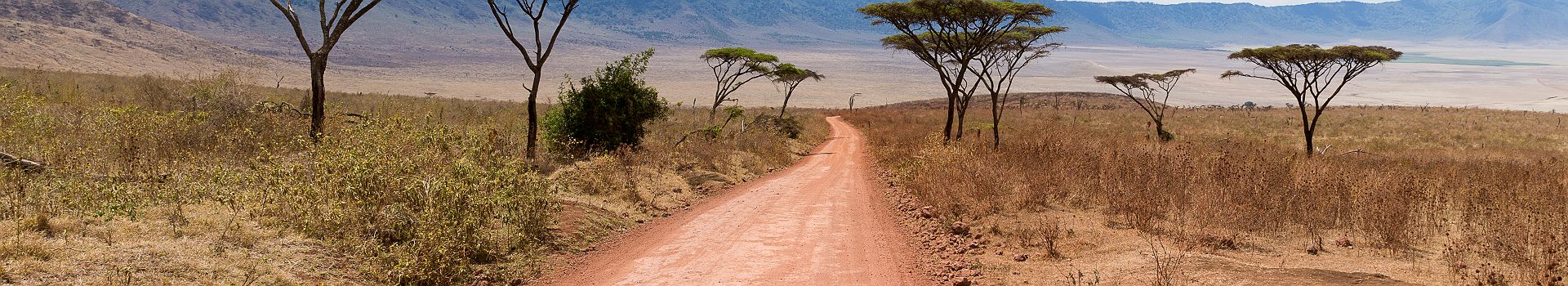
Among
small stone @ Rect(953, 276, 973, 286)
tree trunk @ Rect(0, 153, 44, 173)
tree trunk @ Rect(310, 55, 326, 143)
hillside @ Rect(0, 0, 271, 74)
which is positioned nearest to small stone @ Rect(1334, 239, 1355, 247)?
small stone @ Rect(953, 276, 973, 286)

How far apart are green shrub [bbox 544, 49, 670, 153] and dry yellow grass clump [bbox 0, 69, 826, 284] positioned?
172 inches

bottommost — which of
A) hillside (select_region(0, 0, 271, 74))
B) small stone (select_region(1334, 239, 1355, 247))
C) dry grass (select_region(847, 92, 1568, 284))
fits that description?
small stone (select_region(1334, 239, 1355, 247))

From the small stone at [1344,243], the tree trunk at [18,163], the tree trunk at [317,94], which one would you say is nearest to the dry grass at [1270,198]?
the small stone at [1344,243]

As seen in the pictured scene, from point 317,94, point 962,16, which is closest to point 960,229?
point 317,94

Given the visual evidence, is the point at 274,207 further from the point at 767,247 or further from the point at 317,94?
the point at 317,94

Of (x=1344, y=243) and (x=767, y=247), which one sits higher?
(x=1344, y=243)

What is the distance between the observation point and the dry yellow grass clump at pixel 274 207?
5.41 meters

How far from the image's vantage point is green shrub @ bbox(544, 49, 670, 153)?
50.8ft

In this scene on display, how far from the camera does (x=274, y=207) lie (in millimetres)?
6668

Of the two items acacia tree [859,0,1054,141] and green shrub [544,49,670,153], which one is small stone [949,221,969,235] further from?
acacia tree [859,0,1054,141]

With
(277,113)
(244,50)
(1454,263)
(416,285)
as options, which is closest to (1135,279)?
(1454,263)

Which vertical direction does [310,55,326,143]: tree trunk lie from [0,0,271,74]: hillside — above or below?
below

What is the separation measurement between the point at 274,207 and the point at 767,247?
179 inches

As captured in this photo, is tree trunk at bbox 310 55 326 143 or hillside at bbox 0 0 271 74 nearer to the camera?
tree trunk at bbox 310 55 326 143
